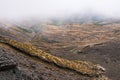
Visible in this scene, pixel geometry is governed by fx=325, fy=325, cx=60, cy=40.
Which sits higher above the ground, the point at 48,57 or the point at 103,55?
the point at 48,57

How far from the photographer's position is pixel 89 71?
136 ft

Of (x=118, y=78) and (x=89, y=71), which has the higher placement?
(x=89, y=71)

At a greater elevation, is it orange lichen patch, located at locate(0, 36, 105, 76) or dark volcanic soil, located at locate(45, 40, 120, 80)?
orange lichen patch, located at locate(0, 36, 105, 76)

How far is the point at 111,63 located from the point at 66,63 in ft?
286

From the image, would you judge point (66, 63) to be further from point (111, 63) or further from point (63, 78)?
point (111, 63)

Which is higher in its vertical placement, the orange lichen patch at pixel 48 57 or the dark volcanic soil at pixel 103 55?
the orange lichen patch at pixel 48 57

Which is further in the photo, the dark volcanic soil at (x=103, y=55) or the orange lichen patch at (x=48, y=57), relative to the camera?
the dark volcanic soil at (x=103, y=55)

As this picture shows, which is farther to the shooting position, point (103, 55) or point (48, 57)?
point (103, 55)

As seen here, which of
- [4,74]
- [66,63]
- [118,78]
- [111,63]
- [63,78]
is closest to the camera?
[4,74]

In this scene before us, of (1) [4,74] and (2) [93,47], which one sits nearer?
(1) [4,74]

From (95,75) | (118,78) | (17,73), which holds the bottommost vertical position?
(118,78)

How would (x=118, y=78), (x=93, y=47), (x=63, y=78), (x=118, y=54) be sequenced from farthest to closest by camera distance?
(x=93, y=47) → (x=118, y=54) → (x=118, y=78) → (x=63, y=78)

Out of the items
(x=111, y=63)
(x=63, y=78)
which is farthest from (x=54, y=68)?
(x=111, y=63)

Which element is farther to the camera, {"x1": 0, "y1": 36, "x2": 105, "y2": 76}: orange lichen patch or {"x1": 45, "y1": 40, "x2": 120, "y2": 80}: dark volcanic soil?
{"x1": 45, "y1": 40, "x2": 120, "y2": 80}: dark volcanic soil
